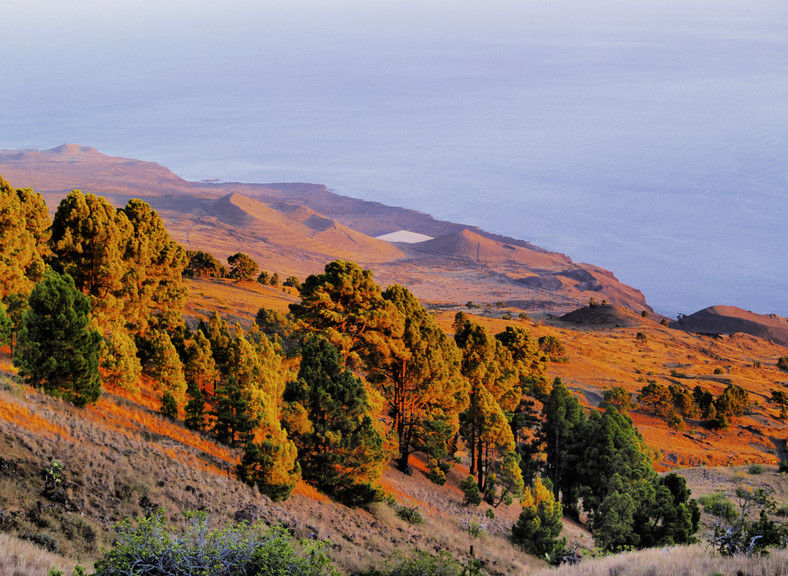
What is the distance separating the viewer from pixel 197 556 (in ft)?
33.4

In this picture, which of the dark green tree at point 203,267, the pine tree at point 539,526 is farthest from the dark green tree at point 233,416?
the dark green tree at point 203,267

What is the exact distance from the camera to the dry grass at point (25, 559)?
10.3 meters

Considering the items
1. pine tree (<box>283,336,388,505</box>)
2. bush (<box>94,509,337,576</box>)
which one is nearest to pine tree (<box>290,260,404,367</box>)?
pine tree (<box>283,336,388,505</box>)

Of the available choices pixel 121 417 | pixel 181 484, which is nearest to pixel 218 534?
pixel 181 484

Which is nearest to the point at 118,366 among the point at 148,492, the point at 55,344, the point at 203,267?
the point at 55,344

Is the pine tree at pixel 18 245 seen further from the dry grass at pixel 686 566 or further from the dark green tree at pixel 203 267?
the dark green tree at pixel 203 267

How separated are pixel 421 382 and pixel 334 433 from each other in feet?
28.6

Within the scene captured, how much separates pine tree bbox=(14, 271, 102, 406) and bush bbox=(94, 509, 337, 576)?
450 inches

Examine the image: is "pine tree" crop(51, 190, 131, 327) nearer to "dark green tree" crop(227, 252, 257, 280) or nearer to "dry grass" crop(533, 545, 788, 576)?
"dry grass" crop(533, 545, 788, 576)

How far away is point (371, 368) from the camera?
1256 inches

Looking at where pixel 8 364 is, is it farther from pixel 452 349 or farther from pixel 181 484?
pixel 452 349

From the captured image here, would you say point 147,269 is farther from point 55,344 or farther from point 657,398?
point 657,398

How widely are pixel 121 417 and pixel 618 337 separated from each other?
83.8 metres

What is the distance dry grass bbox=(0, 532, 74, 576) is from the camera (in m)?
10.3
